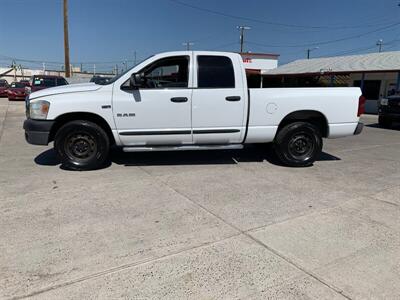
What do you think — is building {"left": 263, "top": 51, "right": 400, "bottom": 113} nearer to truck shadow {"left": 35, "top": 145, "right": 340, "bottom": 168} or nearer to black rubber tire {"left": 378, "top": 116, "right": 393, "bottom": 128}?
→ black rubber tire {"left": 378, "top": 116, "right": 393, "bottom": 128}

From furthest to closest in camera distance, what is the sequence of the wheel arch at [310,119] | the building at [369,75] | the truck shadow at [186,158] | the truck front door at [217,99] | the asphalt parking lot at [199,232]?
the building at [369,75]
the truck shadow at [186,158]
the wheel arch at [310,119]
the truck front door at [217,99]
the asphalt parking lot at [199,232]

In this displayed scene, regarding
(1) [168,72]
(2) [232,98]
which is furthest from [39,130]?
(2) [232,98]

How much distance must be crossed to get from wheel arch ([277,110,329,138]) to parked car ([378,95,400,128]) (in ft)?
27.7

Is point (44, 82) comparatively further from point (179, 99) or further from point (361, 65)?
point (361, 65)

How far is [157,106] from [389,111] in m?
11.3

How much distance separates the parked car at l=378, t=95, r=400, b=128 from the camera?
13234 mm

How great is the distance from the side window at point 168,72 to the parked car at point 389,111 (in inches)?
423

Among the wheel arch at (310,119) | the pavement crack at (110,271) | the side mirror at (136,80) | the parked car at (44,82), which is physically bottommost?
the pavement crack at (110,271)

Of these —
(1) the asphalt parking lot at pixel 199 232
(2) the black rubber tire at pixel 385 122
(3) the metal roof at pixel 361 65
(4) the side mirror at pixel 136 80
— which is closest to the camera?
(1) the asphalt parking lot at pixel 199 232

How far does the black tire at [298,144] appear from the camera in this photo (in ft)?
20.9

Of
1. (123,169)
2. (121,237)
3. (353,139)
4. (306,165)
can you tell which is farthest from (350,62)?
(121,237)

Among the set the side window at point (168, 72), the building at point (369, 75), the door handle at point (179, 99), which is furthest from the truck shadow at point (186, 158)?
the building at point (369, 75)

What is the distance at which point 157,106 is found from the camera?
5.75 m

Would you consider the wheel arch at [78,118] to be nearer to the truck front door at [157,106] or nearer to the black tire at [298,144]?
the truck front door at [157,106]
